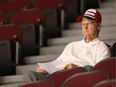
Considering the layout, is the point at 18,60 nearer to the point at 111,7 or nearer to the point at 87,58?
the point at 87,58

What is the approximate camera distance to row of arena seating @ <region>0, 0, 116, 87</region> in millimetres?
2938

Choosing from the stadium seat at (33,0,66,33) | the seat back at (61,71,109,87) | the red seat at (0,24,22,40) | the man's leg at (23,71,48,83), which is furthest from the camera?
the stadium seat at (33,0,66,33)

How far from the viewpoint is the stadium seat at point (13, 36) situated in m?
3.03

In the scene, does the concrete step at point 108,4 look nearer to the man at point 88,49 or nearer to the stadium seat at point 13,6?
the stadium seat at point 13,6

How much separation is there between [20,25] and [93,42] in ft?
3.40

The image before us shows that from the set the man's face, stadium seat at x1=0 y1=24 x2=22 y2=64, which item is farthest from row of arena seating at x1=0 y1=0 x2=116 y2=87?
the man's face

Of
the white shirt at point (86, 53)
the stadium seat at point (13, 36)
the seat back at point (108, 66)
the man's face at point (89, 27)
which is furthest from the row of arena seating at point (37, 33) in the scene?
the seat back at point (108, 66)

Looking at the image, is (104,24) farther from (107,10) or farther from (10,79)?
(10,79)

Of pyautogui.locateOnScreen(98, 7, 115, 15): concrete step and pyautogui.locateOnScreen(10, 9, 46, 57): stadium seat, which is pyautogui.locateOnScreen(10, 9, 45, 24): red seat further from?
pyautogui.locateOnScreen(98, 7, 115, 15): concrete step

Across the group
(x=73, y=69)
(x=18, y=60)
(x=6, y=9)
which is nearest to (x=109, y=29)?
(x=18, y=60)

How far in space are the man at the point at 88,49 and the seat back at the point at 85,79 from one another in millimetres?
310

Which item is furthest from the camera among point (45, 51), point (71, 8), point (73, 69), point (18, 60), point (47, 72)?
point (71, 8)

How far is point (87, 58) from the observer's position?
2346 mm

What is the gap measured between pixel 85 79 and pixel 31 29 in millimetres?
1328
